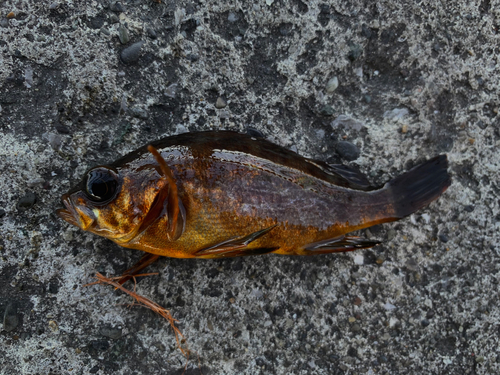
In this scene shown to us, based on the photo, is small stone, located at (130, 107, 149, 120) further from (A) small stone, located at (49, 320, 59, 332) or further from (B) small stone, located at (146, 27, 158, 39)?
(A) small stone, located at (49, 320, 59, 332)

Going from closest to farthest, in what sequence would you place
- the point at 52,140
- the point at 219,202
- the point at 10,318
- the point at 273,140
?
the point at 219,202 < the point at 10,318 < the point at 52,140 < the point at 273,140

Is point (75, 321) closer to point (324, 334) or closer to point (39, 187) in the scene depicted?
point (39, 187)

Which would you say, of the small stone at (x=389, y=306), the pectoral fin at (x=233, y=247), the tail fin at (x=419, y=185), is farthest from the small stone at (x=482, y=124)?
the pectoral fin at (x=233, y=247)

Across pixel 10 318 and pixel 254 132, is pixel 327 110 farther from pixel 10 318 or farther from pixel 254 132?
pixel 10 318

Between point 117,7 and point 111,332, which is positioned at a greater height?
point 117,7

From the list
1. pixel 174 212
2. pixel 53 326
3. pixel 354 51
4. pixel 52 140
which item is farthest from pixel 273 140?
pixel 53 326

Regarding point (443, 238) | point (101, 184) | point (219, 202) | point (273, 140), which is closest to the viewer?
point (101, 184)
